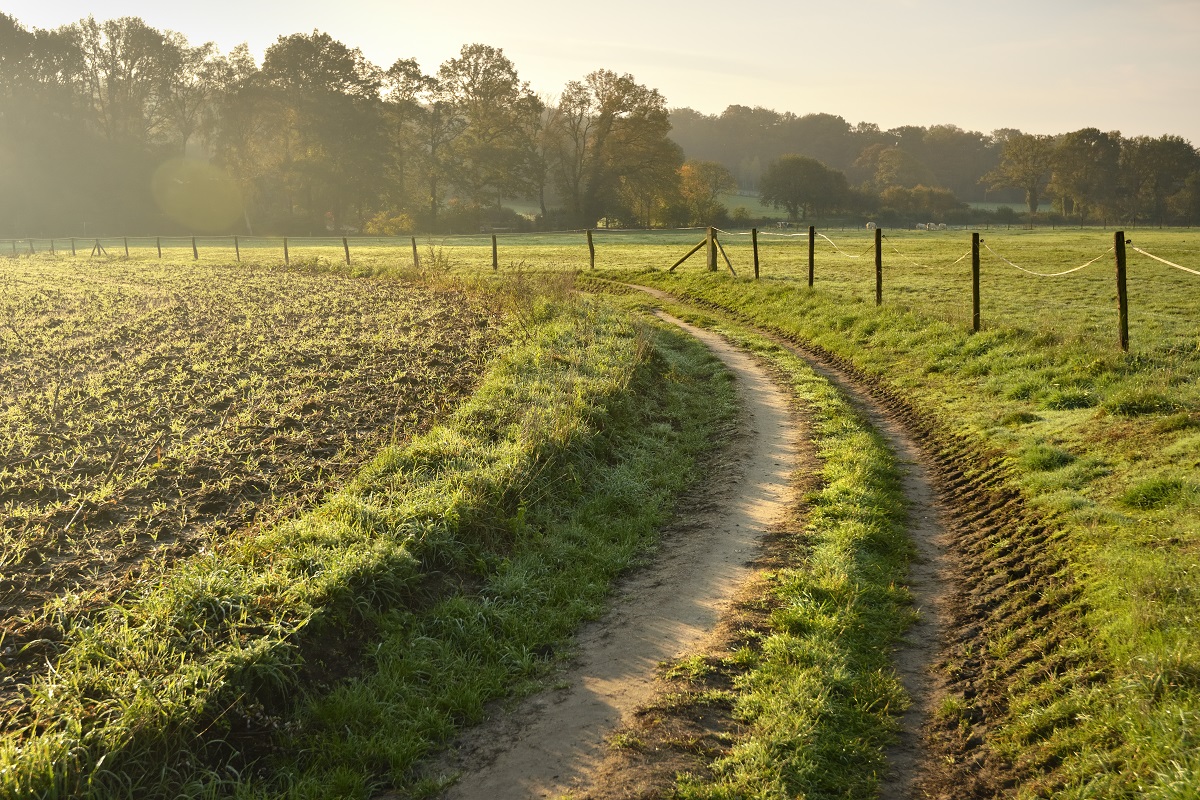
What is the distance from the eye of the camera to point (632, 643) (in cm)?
620

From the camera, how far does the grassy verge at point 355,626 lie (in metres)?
4.54

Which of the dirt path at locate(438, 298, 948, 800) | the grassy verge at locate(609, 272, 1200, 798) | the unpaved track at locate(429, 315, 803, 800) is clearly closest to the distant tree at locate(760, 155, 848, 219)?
the grassy verge at locate(609, 272, 1200, 798)

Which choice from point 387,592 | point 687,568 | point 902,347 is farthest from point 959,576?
point 902,347

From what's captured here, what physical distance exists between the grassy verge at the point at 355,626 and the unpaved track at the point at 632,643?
29 cm

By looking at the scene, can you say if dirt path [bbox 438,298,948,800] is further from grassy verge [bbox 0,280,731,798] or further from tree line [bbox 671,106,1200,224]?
tree line [bbox 671,106,1200,224]

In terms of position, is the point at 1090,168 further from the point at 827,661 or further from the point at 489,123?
the point at 827,661

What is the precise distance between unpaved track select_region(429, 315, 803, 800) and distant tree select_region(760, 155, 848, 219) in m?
82.1

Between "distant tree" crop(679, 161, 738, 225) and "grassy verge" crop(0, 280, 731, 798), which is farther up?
"distant tree" crop(679, 161, 738, 225)

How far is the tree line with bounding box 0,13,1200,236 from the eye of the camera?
72625 millimetres

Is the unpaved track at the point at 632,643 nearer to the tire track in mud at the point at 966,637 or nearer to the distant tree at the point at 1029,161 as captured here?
the tire track in mud at the point at 966,637

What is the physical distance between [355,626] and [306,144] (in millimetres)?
75162

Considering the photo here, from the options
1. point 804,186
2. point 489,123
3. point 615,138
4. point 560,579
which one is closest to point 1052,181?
point 804,186

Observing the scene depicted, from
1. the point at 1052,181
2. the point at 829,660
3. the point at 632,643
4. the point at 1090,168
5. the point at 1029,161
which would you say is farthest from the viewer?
the point at 1029,161

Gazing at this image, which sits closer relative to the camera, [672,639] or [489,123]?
[672,639]
